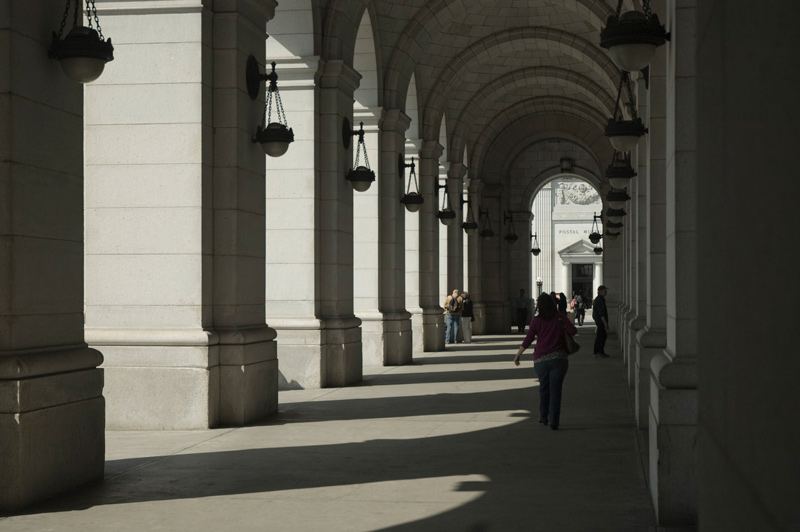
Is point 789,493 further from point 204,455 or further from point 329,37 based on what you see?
point 329,37

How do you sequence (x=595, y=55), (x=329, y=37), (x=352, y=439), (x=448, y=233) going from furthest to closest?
(x=448, y=233), (x=595, y=55), (x=329, y=37), (x=352, y=439)

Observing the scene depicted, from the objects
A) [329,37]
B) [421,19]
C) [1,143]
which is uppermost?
[421,19]

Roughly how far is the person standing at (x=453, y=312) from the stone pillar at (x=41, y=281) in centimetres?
2021

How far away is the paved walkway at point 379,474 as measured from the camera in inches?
258

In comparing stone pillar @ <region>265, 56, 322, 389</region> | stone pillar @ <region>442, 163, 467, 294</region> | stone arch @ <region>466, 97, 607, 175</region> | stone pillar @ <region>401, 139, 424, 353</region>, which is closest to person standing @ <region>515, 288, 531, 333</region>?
stone arch @ <region>466, 97, 607, 175</region>

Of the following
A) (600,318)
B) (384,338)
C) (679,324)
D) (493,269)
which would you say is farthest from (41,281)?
(493,269)

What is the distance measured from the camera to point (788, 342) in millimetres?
1834

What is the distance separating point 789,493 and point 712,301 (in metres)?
1.30

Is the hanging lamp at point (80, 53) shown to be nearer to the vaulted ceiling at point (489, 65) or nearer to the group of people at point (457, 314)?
the vaulted ceiling at point (489, 65)

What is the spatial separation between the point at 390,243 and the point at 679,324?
13.7 metres

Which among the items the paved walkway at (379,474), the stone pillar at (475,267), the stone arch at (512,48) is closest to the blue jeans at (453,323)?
the stone pillar at (475,267)

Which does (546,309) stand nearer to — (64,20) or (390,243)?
(64,20)

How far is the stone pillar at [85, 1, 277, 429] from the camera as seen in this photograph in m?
10.8

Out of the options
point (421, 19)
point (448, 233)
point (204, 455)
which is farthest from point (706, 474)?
point (448, 233)
